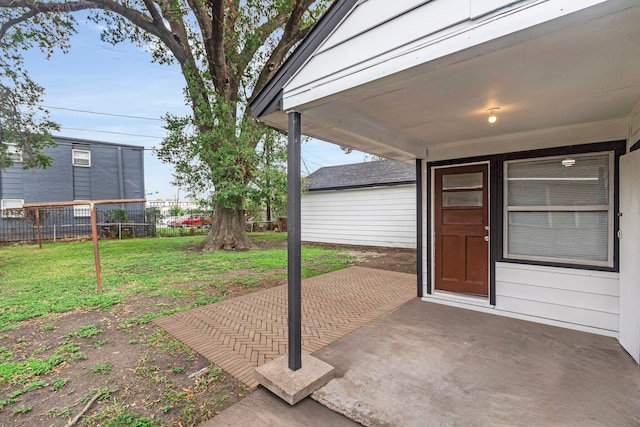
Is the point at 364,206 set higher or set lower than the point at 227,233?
higher

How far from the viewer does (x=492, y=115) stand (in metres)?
3.09

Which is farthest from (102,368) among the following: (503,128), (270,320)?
(503,128)

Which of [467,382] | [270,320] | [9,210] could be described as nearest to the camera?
[467,382]

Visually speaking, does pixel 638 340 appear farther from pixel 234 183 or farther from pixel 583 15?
pixel 234 183

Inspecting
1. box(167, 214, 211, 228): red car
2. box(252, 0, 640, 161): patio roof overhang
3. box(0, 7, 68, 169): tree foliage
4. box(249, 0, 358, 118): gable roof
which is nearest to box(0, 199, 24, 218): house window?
box(0, 7, 68, 169): tree foliage

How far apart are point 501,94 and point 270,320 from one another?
3.67 m

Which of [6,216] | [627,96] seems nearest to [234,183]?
[627,96]

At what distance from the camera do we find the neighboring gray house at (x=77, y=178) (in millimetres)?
13047

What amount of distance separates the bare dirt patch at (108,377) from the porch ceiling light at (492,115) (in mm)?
3537

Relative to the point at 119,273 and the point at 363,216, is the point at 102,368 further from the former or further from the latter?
the point at 363,216

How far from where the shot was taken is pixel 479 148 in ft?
13.6

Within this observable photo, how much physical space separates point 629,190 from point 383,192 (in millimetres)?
8286

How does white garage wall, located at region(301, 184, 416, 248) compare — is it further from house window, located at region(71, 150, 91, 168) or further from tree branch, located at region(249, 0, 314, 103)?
house window, located at region(71, 150, 91, 168)

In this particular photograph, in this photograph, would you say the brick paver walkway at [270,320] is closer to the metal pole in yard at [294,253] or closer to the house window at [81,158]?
the metal pole in yard at [294,253]
